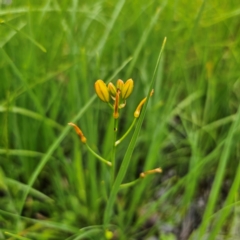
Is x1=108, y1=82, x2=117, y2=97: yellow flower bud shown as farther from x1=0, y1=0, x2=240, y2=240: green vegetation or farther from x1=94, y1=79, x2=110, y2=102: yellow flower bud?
x1=0, y1=0, x2=240, y2=240: green vegetation

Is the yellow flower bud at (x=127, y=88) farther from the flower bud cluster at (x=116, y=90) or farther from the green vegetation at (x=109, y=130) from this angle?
the green vegetation at (x=109, y=130)

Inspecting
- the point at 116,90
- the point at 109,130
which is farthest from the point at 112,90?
the point at 109,130

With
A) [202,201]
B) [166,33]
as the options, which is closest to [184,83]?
[166,33]

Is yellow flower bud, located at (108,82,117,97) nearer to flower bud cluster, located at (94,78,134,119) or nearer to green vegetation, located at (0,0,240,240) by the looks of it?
flower bud cluster, located at (94,78,134,119)

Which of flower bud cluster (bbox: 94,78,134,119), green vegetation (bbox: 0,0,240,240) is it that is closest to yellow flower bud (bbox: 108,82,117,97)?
flower bud cluster (bbox: 94,78,134,119)

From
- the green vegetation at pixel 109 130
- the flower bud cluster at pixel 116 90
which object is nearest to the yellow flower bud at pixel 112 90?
the flower bud cluster at pixel 116 90

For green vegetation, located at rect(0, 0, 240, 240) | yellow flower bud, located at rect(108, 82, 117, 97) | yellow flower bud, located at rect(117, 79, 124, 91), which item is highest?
yellow flower bud, located at rect(117, 79, 124, 91)

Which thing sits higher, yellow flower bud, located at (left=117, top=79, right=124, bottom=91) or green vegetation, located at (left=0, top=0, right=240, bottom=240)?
yellow flower bud, located at (left=117, top=79, right=124, bottom=91)

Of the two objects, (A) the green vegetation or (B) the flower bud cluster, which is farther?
(A) the green vegetation
